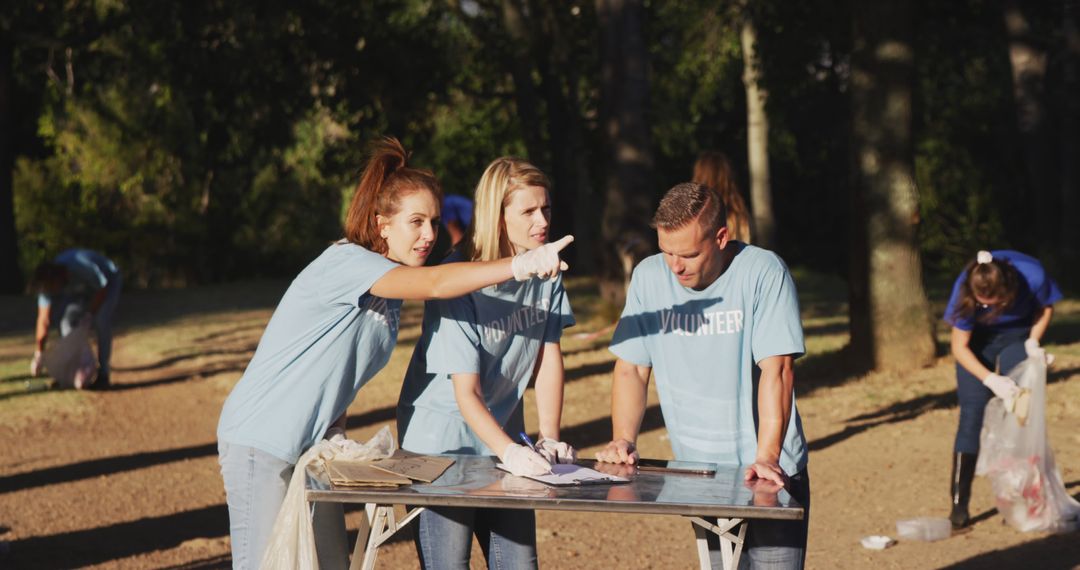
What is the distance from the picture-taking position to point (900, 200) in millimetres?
12672

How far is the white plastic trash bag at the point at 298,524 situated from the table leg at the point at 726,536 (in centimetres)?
101

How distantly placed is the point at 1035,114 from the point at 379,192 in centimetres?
1831

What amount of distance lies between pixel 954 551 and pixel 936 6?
12261 mm

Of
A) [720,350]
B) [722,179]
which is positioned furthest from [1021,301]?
[720,350]

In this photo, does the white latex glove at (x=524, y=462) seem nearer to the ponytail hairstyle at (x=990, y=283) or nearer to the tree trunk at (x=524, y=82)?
the ponytail hairstyle at (x=990, y=283)

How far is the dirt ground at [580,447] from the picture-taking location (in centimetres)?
711

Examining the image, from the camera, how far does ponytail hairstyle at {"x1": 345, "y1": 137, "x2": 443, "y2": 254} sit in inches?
159

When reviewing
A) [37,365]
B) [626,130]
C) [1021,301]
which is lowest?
[37,365]

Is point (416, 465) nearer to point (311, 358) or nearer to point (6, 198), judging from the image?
point (311, 358)

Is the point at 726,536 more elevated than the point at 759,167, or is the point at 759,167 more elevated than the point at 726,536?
the point at 759,167

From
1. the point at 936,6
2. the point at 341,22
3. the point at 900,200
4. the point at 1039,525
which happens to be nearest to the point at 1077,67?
the point at 936,6

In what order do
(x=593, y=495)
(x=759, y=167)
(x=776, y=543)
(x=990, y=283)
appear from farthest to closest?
(x=759, y=167) → (x=990, y=283) → (x=776, y=543) → (x=593, y=495)

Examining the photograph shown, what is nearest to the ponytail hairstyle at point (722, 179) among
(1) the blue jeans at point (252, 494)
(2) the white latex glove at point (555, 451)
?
(2) the white latex glove at point (555, 451)

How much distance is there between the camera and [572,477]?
3.82 meters
